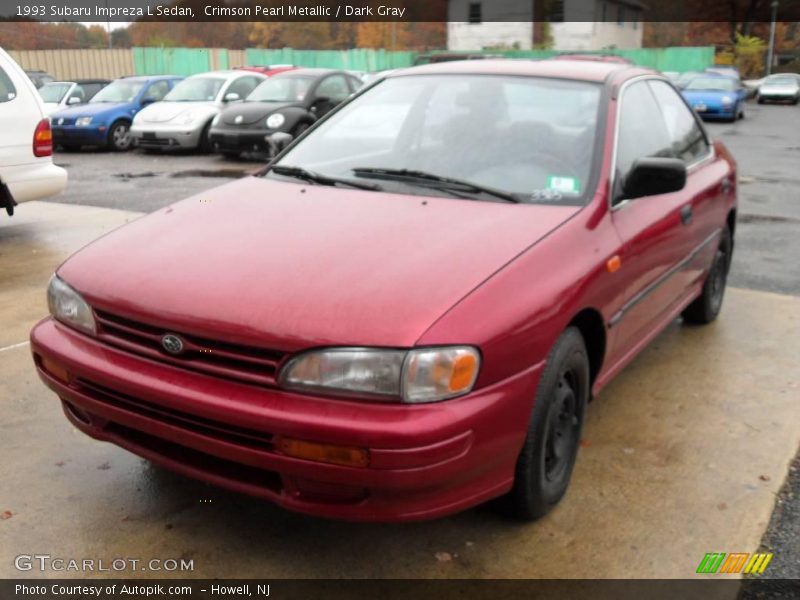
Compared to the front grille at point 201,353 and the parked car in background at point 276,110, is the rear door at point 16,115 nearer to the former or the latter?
the front grille at point 201,353

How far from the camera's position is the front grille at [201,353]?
94.7 inches

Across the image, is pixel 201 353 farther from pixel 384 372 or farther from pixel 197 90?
pixel 197 90

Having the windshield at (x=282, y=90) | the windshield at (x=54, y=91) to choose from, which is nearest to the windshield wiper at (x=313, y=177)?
the windshield at (x=282, y=90)

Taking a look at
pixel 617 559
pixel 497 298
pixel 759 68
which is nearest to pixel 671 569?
pixel 617 559

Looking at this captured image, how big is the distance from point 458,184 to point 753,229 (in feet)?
18.3

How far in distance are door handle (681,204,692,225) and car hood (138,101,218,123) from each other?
12165 mm

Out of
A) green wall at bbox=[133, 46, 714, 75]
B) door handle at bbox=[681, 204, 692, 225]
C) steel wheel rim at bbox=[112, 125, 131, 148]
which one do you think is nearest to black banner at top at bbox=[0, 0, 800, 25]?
green wall at bbox=[133, 46, 714, 75]

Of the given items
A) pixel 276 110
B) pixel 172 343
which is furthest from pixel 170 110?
pixel 172 343

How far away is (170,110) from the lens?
14820 millimetres

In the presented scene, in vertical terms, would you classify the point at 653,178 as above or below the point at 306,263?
above

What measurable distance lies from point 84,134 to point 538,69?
13.2 m

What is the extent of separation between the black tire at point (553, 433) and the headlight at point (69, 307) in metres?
1.52

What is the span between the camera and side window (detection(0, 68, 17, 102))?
6848 mm

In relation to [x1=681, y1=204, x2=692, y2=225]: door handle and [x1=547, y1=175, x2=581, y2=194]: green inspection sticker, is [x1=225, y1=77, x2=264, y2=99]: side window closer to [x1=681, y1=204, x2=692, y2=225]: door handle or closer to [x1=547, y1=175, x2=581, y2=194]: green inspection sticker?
[x1=681, y1=204, x2=692, y2=225]: door handle
